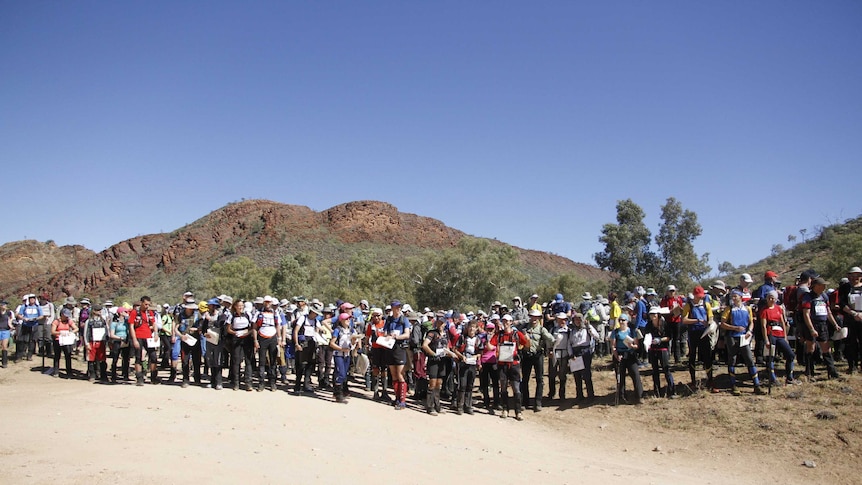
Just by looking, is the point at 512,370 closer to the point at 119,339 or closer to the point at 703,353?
the point at 703,353

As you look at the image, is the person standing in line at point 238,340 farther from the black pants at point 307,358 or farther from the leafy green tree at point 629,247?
the leafy green tree at point 629,247

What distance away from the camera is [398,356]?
38.2 ft

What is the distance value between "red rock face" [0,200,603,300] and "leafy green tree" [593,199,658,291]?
5755cm

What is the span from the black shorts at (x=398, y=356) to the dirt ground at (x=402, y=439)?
3.21ft

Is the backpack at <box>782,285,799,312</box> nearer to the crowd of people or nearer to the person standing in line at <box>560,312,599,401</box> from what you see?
the crowd of people

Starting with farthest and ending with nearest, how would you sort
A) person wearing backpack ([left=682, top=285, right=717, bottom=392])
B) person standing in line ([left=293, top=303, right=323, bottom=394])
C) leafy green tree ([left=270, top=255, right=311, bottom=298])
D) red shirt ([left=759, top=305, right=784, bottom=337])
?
leafy green tree ([left=270, top=255, right=311, bottom=298]) → person standing in line ([left=293, top=303, right=323, bottom=394]) → person wearing backpack ([left=682, top=285, right=717, bottom=392]) → red shirt ([left=759, top=305, right=784, bottom=337])

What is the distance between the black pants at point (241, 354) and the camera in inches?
473

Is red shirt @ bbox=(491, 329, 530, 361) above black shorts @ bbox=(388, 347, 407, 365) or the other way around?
above

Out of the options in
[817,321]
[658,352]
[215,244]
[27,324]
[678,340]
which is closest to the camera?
[817,321]

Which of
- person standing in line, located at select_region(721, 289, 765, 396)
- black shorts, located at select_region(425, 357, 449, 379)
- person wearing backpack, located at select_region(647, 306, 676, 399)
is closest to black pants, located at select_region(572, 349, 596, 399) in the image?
person wearing backpack, located at select_region(647, 306, 676, 399)

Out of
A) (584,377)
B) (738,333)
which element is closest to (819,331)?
(738,333)

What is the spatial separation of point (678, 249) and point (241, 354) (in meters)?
37.4

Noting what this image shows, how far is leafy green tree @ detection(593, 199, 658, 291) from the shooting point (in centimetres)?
4241

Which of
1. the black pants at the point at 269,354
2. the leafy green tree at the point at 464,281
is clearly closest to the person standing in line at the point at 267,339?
the black pants at the point at 269,354
